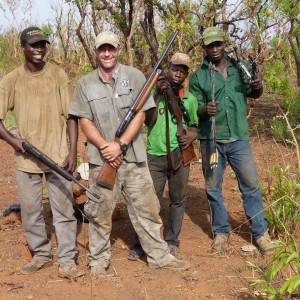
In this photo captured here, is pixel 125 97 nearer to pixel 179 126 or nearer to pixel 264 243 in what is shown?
pixel 179 126

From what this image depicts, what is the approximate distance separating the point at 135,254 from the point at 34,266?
2.73 ft

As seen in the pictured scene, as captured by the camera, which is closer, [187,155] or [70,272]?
[70,272]

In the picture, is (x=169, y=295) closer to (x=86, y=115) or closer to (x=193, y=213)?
(x=86, y=115)

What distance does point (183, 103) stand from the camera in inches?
179

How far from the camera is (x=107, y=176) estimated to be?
13.4 feet

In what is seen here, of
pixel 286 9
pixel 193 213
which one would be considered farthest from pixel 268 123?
pixel 193 213

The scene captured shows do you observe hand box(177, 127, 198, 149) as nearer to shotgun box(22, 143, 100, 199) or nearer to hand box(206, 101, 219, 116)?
hand box(206, 101, 219, 116)

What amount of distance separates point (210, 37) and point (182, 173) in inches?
44.5

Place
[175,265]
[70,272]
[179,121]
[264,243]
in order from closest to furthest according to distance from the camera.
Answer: [70,272]
[175,265]
[179,121]
[264,243]

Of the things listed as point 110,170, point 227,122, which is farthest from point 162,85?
point 110,170

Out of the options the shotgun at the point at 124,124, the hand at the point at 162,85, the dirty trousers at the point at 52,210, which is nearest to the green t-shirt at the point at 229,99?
the hand at the point at 162,85

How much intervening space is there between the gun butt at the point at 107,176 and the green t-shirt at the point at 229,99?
1.09 meters

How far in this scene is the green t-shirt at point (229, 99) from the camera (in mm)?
4727

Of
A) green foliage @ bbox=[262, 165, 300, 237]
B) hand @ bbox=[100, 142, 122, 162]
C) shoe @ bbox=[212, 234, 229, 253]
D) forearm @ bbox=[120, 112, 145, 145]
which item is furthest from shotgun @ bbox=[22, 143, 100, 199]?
green foliage @ bbox=[262, 165, 300, 237]
